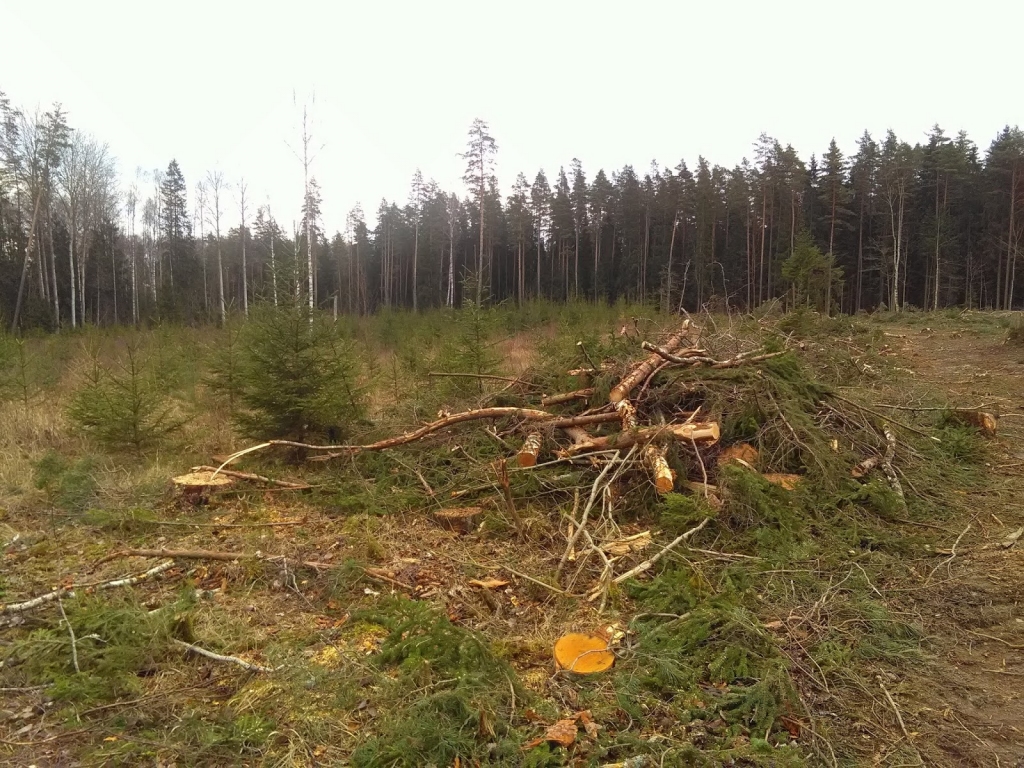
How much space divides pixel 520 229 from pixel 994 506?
4458cm

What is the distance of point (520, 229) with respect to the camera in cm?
4772

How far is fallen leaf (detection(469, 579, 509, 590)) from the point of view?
4102 mm

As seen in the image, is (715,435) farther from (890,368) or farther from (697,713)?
(890,368)

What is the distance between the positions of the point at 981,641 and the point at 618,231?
157 feet

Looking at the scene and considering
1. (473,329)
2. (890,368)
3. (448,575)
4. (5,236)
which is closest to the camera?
(448,575)

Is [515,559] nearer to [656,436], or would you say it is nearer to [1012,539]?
[656,436]

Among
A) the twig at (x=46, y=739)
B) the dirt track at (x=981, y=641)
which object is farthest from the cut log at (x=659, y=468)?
the twig at (x=46, y=739)

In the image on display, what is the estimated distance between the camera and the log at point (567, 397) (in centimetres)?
717

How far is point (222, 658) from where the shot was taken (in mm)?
3123

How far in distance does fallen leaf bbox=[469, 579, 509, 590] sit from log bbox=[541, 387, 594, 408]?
10.9 feet

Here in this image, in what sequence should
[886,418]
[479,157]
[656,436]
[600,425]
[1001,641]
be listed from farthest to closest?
[479,157]
[886,418]
[600,425]
[656,436]
[1001,641]

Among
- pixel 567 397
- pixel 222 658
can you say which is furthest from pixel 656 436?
pixel 222 658

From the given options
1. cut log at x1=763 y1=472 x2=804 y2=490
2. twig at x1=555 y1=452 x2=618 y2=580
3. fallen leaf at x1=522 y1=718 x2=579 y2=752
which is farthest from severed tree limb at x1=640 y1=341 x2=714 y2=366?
fallen leaf at x1=522 y1=718 x2=579 y2=752

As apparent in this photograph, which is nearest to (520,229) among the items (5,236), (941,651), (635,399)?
(5,236)
